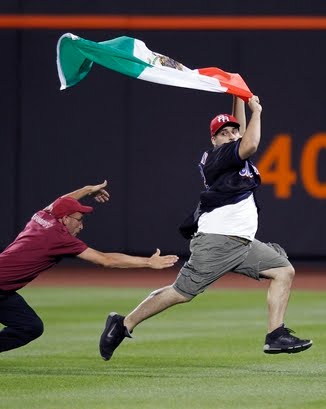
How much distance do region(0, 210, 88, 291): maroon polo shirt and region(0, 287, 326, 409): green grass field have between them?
76 cm

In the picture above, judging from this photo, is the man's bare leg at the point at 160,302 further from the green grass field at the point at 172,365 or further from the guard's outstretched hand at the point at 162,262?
the guard's outstretched hand at the point at 162,262

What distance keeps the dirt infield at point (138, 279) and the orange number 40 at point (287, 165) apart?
1.40m

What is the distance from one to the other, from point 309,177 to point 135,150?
2.99 metres

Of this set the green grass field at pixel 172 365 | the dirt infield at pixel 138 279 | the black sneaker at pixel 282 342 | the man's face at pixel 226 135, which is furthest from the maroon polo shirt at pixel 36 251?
the dirt infield at pixel 138 279

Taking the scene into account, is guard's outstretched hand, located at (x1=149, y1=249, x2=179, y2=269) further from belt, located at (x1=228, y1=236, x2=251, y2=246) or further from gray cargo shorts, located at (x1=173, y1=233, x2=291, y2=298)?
belt, located at (x1=228, y1=236, x2=251, y2=246)

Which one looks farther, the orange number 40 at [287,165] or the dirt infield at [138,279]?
the orange number 40 at [287,165]

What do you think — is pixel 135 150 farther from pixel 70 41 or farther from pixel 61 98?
pixel 70 41

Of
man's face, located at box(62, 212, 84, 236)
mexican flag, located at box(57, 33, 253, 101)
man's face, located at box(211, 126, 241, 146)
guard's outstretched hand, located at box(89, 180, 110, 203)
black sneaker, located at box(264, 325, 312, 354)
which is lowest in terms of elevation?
black sneaker, located at box(264, 325, 312, 354)

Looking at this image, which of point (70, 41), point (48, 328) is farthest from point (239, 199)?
point (48, 328)

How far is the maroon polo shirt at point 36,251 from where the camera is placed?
10.2 m

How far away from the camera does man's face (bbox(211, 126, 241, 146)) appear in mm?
10703

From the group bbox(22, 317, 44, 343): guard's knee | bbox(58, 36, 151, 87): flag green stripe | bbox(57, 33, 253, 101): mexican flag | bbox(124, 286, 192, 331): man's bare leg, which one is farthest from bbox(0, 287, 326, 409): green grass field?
bbox(58, 36, 151, 87): flag green stripe

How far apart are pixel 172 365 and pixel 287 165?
12098mm

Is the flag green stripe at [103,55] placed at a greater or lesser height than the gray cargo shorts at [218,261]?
greater
